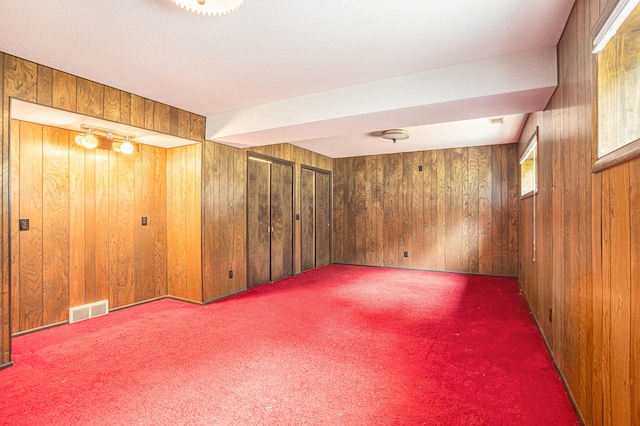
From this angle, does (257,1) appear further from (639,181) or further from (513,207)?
(513,207)

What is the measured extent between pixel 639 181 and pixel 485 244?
5153 millimetres

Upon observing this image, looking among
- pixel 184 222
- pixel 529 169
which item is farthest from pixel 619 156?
pixel 184 222

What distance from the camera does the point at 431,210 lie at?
6305 millimetres

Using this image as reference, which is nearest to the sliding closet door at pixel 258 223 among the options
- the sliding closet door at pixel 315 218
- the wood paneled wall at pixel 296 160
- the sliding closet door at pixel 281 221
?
the sliding closet door at pixel 281 221

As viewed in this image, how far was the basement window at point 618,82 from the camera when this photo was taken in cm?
127

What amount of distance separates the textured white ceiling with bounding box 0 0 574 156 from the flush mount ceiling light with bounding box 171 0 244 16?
260mm

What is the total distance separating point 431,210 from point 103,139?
5.54 meters

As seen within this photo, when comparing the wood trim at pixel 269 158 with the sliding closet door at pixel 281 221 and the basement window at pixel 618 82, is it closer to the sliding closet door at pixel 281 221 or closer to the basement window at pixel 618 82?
the sliding closet door at pixel 281 221

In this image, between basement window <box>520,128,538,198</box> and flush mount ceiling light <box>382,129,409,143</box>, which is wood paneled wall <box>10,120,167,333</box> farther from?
basement window <box>520,128,538,198</box>

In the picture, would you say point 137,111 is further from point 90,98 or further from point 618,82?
point 618,82

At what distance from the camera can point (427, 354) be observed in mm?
2619

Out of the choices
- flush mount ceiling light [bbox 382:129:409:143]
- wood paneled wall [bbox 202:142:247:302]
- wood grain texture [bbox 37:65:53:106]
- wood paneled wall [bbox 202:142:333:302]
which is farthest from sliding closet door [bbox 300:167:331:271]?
wood grain texture [bbox 37:65:53:106]

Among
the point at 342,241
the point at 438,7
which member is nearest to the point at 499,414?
the point at 438,7

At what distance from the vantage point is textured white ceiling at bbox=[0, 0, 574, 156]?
1.96m
